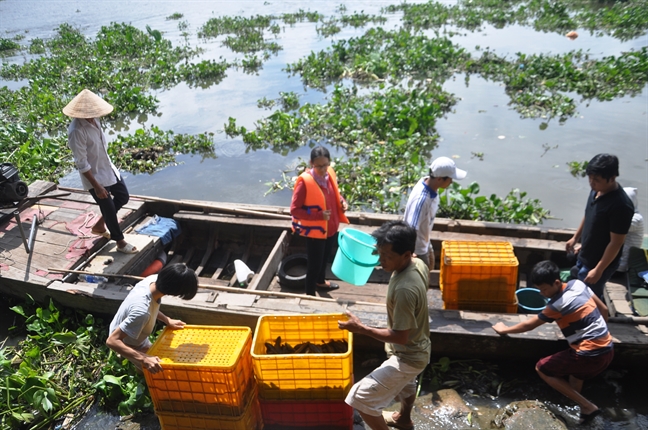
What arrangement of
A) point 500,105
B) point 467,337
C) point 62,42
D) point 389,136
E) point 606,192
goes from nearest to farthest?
point 606,192 < point 467,337 < point 389,136 < point 500,105 < point 62,42

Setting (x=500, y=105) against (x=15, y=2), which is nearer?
(x=500, y=105)

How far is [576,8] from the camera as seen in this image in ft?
73.6

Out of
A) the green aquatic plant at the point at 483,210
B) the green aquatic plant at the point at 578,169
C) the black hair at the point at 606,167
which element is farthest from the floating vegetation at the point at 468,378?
the green aquatic plant at the point at 578,169

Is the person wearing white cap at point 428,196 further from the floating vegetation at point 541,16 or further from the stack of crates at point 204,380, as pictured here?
the floating vegetation at point 541,16

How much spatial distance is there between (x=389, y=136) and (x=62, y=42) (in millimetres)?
19302

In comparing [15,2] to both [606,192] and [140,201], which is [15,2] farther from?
[606,192]

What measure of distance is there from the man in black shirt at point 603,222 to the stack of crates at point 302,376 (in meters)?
2.02

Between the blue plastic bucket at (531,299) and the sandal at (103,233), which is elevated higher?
the sandal at (103,233)

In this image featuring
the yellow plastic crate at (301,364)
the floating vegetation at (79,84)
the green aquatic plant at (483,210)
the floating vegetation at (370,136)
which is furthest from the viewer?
the floating vegetation at (79,84)

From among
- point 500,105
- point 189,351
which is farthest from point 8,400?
point 500,105

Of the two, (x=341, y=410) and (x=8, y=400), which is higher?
(x=341, y=410)

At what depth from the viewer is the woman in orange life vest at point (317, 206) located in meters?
A: 4.12

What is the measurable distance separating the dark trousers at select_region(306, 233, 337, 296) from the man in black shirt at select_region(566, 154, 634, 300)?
224cm

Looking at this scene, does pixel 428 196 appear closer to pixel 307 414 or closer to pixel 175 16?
pixel 307 414
